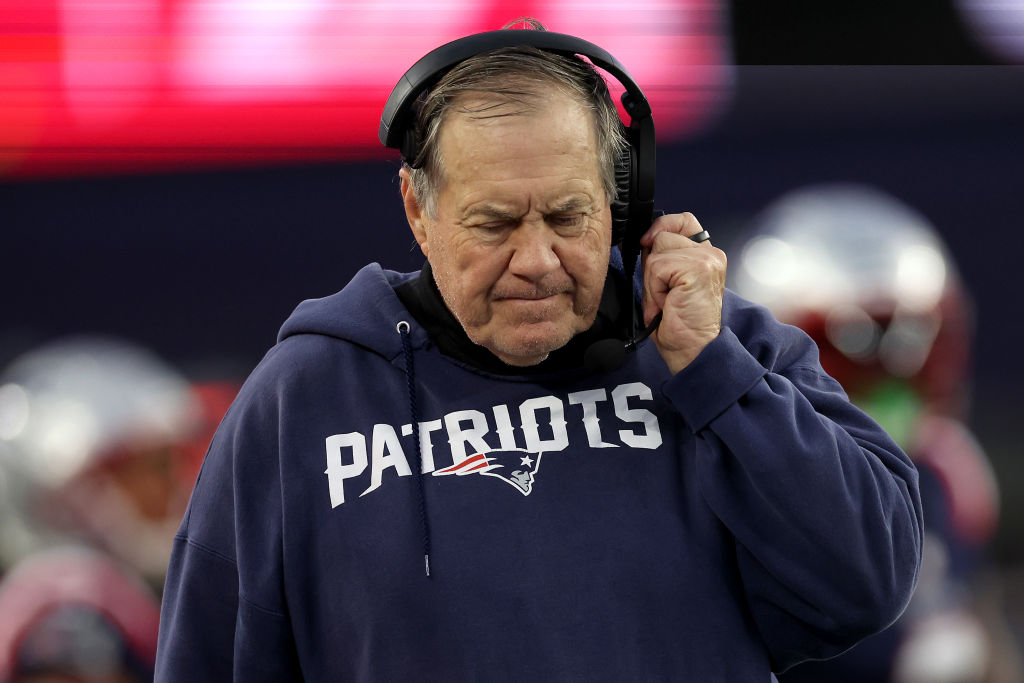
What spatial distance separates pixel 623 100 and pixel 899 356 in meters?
1.21

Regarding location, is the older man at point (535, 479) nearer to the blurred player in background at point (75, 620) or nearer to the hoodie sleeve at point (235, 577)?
the hoodie sleeve at point (235, 577)

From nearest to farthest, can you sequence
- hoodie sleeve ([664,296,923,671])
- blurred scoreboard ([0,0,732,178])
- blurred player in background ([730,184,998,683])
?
hoodie sleeve ([664,296,923,671]) < blurred scoreboard ([0,0,732,178]) < blurred player in background ([730,184,998,683])

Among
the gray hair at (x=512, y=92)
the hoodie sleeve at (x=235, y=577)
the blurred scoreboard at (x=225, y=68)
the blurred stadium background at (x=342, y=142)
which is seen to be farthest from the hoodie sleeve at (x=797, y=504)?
the blurred scoreboard at (x=225, y=68)

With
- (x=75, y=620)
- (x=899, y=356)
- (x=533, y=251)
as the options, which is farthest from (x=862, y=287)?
(x=75, y=620)

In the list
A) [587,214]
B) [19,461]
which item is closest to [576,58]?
[587,214]

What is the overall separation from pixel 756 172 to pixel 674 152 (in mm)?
188

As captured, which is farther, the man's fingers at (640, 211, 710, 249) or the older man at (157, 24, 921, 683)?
the man's fingers at (640, 211, 710, 249)

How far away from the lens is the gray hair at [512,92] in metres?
1.01

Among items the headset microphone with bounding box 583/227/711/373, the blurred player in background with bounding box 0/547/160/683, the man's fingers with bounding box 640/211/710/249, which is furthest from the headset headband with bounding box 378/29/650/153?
the blurred player in background with bounding box 0/547/160/683

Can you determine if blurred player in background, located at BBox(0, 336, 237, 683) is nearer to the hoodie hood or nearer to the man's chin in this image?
the hoodie hood

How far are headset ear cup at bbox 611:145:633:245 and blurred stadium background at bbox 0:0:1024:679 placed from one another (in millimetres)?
774

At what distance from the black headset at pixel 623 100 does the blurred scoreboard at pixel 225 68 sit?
84cm

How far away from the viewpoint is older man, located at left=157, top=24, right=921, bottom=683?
0.99 metres

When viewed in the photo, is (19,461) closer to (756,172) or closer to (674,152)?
(674,152)
